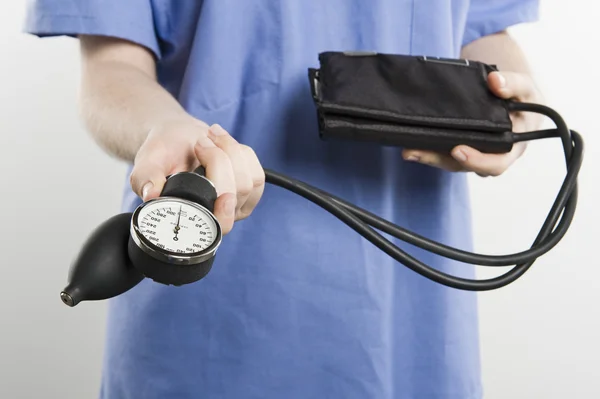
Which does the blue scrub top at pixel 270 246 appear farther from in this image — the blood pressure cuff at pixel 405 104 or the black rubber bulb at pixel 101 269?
the black rubber bulb at pixel 101 269

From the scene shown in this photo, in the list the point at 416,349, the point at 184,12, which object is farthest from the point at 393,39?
the point at 416,349

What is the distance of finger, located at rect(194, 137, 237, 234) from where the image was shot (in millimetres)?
541

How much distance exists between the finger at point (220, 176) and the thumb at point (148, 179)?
0.03 meters

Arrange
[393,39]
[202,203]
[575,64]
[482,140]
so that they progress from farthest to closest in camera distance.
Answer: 1. [575,64]
2. [393,39]
3. [482,140]
4. [202,203]

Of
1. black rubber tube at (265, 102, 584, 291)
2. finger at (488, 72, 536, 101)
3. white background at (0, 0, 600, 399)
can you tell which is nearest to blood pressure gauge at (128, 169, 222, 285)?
black rubber tube at (265, 102, 584, 291)

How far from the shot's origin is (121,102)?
693mm

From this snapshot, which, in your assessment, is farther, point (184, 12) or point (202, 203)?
point (184, 12)

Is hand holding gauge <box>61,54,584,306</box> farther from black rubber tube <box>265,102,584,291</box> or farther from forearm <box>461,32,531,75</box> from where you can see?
forearm <box>461,32,531,75</box>

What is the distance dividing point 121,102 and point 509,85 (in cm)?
36

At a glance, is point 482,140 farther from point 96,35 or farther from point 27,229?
point 27,229

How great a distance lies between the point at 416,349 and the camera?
87cm

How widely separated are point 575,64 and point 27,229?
1.02 meters

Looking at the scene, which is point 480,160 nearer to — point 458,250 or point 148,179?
point 458,250

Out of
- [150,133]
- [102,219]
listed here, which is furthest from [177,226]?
[102,219]
